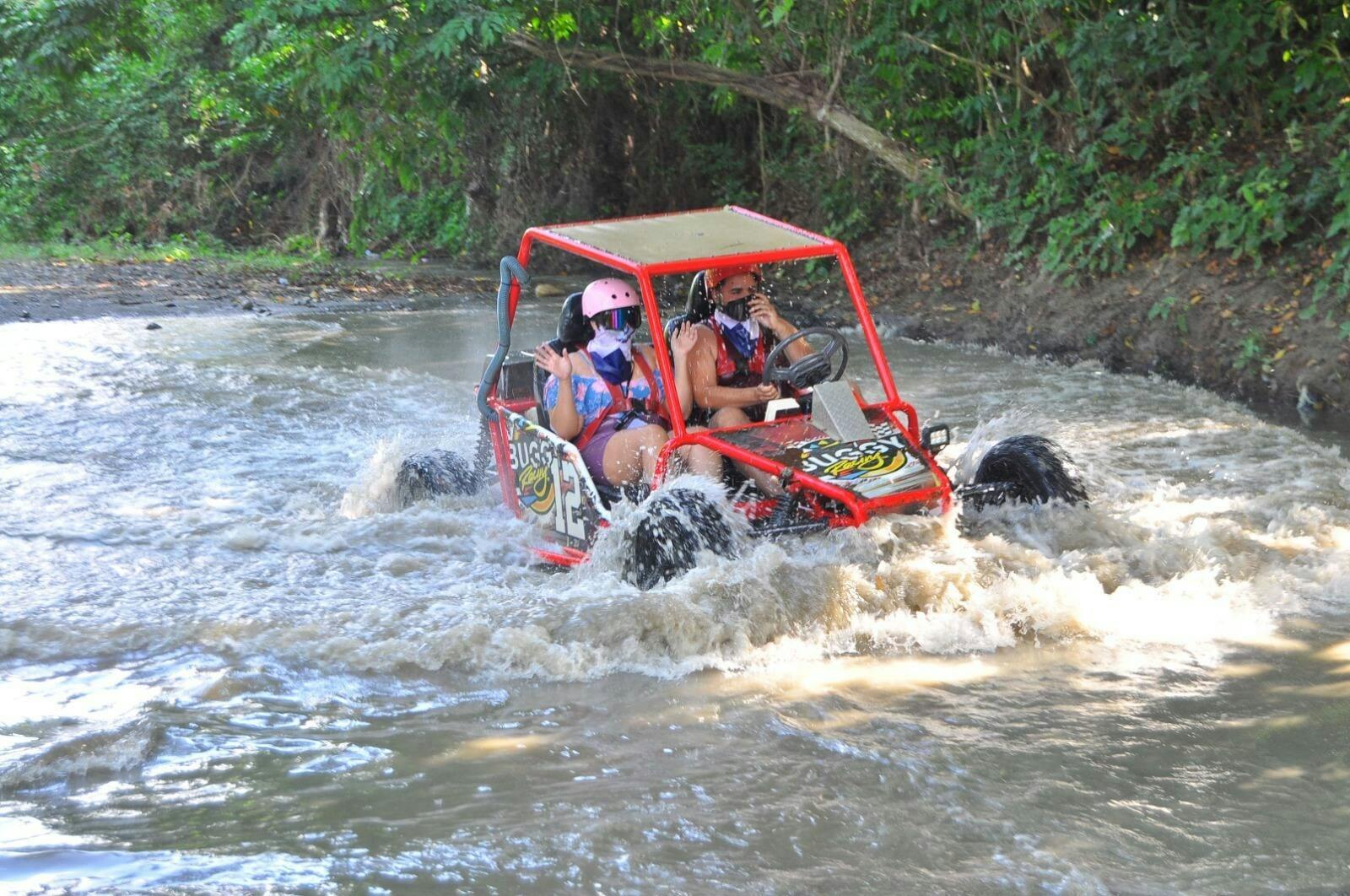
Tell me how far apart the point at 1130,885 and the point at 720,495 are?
2.33m

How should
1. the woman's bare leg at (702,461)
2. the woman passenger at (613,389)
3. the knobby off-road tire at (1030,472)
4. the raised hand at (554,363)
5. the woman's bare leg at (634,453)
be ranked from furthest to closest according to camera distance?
Answer: the knobby off-road tire at (1030,472)
the raised hand at (554,363)
the woman passenger at (613,389)
the woman's bare leg at (634,453)
the woman's bare leg at (702,461)

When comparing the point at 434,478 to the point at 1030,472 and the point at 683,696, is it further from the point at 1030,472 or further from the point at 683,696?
the point at 1030,472

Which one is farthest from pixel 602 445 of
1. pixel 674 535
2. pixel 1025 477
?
pixel 1025 477

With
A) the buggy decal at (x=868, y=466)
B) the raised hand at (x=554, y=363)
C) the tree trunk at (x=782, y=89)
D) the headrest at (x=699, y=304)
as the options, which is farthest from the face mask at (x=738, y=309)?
the tree trunk at (x=782, y=89)

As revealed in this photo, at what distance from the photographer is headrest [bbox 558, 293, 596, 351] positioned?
6.46 meters

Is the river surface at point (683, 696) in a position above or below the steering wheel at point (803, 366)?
below

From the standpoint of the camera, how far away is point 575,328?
645cm

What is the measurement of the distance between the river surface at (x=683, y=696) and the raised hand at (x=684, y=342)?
1.03m

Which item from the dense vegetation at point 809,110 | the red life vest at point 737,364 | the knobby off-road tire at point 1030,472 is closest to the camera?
the knobby off-road tire at point 1030,472

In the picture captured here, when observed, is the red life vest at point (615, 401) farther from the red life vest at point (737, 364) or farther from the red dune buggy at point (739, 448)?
the red life vest at point (737, 364)

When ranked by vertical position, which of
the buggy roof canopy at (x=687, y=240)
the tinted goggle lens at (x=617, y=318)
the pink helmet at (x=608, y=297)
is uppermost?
the buggy roof canopy at (x=687, y=240)

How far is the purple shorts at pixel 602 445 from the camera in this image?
6125mm

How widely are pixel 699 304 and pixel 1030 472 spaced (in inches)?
63.7

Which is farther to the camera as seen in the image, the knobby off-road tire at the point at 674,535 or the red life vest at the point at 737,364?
the red life vest at the point at 737,364
